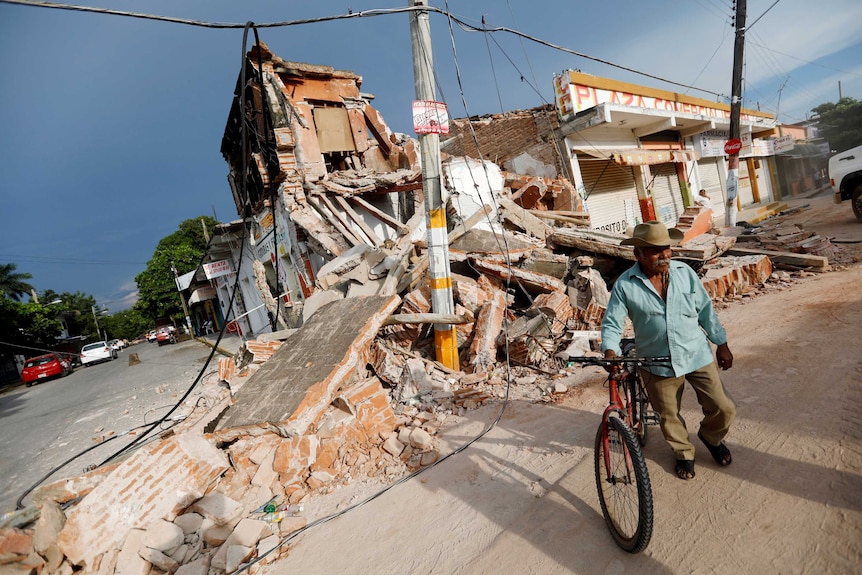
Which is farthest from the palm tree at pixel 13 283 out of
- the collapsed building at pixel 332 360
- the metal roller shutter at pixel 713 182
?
the metal roller shutter at pixel 713 182

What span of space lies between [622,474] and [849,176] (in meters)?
12.4

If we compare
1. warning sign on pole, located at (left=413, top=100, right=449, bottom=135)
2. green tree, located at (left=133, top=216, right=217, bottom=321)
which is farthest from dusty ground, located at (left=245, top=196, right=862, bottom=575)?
green tree, located at (left=133, top=216, right=217, bottom=321)

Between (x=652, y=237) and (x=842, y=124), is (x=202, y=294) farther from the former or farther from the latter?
(x=842, y=124)

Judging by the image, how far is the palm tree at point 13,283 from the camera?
107 ft

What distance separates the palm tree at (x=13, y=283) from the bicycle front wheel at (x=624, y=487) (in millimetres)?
46605

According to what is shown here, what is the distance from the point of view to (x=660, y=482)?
9.02 feet

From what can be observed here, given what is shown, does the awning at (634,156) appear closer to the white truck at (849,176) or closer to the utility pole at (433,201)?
the white truck at (849,176)

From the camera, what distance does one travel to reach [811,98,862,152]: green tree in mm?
35625

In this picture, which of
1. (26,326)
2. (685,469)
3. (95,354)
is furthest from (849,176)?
(26,326)

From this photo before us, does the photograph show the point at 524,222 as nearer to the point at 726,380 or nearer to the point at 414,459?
the point at 726,380

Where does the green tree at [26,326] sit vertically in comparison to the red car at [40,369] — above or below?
above

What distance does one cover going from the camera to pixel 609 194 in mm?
13984

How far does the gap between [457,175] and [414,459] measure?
347 inches

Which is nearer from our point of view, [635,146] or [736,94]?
[736,94]
